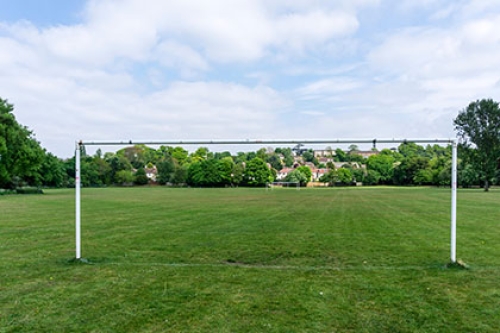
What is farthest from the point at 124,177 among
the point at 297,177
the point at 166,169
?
the point at 297,177

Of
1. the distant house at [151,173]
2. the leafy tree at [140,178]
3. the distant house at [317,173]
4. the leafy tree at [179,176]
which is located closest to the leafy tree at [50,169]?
the leafy tree at [179,176]

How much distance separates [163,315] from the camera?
537 centimetres

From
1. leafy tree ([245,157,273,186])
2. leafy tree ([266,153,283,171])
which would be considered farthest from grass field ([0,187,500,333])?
leafy tree ([266,153,283,171])

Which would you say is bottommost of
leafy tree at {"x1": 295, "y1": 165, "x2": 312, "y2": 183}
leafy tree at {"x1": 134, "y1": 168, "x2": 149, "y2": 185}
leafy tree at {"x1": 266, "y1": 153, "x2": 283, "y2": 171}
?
leafy tree at {"x1": 134, "y1": 168, "x2": 149, "y2": 185}

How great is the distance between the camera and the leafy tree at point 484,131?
2375 inches

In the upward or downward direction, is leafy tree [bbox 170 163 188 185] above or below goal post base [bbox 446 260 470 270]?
below

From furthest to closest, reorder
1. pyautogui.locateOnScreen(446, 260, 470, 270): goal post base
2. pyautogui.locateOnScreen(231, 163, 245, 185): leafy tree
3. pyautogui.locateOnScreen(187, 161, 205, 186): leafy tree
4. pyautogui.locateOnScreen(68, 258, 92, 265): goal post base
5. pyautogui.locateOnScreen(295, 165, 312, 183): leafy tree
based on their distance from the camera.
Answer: pyautogui.locateOnScreen(295, 165, 312, 183): leafy tree < pyautogui.locateOnScreen(231, 163, 245, 185): leafy tree < pyautogui.locateOnScreen(187, 161, 205, 186): leafy tree < pyautogui.locateOnScreen(68, 258, 92, 265): goal post base < pyautogui.locateOnScreen(446, 260, 470, 270): goal post base

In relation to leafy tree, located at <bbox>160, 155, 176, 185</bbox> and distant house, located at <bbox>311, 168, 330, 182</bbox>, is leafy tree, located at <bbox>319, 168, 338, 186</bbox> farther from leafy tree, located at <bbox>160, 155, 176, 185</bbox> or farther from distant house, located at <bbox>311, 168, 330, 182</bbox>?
leafy tree, located at <bbox>160, 155, 176, 185</bbox>

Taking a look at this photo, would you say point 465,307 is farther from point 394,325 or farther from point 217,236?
point 217,236

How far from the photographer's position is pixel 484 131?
6109 cm

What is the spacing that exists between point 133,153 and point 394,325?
514 feet

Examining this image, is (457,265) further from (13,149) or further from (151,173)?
(151,173)

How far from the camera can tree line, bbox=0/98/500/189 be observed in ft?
167

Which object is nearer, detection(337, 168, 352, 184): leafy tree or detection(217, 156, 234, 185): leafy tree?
detection(217, 156, 234, 185): leafy tree
